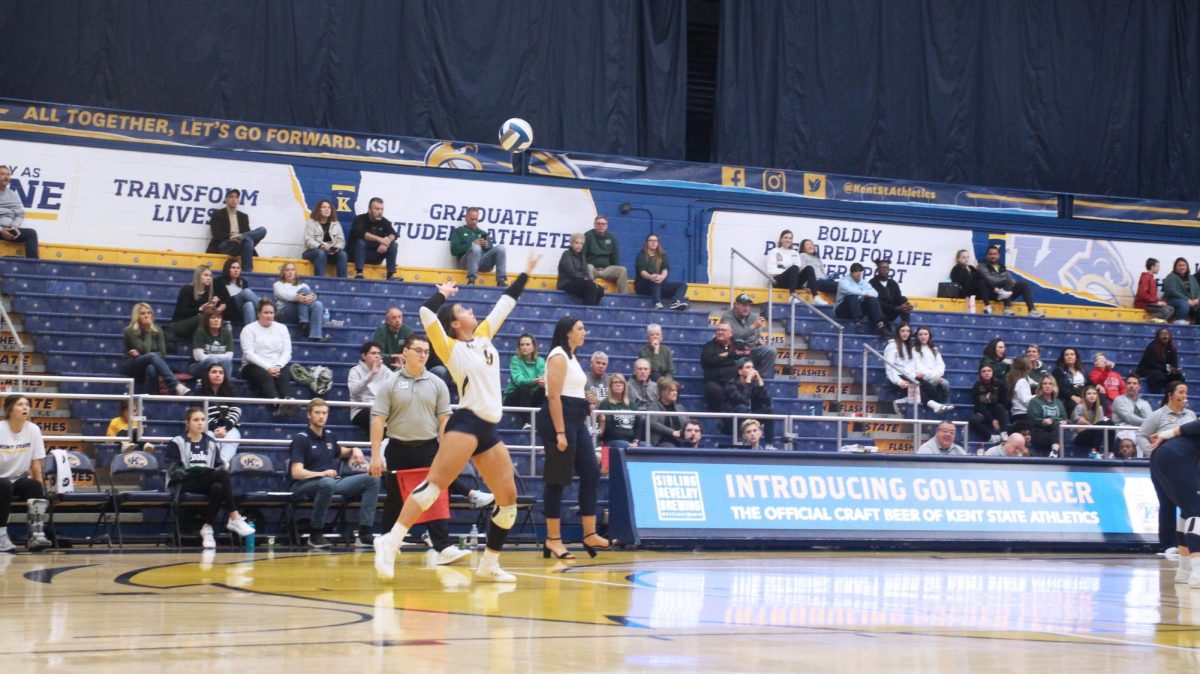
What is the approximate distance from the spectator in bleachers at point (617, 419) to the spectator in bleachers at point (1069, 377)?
278 inches

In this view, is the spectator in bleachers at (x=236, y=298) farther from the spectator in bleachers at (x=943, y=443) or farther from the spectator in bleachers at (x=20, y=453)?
the spectator in bleachers at (x=943, y=443)

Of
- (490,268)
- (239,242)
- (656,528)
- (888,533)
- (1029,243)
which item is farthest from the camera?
(1029,243)

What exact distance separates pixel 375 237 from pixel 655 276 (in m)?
4.45

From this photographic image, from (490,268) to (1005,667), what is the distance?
663 inches

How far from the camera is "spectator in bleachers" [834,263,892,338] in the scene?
925 inches

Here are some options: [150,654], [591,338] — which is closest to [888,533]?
[591,338]

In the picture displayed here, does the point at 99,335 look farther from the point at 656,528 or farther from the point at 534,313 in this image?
the point at 656,528

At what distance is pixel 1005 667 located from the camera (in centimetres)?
653

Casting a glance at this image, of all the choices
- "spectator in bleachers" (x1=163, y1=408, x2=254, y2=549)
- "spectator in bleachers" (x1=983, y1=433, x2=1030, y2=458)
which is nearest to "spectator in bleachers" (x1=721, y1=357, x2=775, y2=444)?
"spectator in bleachers" (x1=983, y1=433, x2=1030, y2=458)

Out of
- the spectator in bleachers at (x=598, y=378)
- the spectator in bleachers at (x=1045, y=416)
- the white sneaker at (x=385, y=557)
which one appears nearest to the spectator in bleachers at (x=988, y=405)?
the spectator in bleachers at (x=1045, y=416)

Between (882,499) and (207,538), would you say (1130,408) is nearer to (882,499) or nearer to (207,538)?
(882,499)

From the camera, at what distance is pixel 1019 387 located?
70.1 feet

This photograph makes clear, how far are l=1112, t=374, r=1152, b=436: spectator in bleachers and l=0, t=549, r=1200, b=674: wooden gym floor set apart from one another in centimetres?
848

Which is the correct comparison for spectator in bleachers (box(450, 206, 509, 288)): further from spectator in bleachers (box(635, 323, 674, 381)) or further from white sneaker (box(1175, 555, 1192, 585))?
white sneaker (box(1175, 555, 1192, 585))
